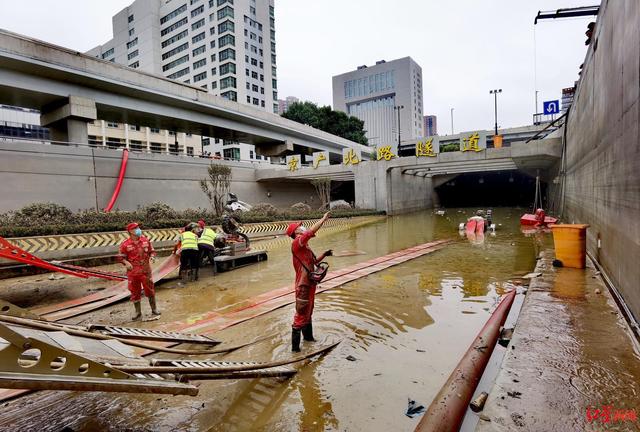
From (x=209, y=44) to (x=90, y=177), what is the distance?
46.5 m

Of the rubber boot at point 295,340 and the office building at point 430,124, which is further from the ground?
the office building at point 430,124

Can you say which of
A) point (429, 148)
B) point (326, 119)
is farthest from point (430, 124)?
point (429, 148)

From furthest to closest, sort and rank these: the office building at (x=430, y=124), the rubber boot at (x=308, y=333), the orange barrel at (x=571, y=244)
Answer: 1. the office building at (x=430, y=124)
2. the orange barrel at (x=571, y=244)
3. the rubber boot at (x=308, y=333)

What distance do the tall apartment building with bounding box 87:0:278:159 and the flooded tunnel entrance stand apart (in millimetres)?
32164

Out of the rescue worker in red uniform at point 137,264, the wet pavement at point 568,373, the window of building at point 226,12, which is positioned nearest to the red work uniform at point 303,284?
the wet pavement at point 568,373

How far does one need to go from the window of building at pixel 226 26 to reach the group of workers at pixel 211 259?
5597cm

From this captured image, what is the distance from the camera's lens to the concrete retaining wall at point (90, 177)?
55.4ft

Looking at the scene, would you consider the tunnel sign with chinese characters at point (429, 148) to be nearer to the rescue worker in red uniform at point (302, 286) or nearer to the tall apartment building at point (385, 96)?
the rescue worker in red uniform at point (302, 286)

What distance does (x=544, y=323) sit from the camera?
453 cm

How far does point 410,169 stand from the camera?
29.4m

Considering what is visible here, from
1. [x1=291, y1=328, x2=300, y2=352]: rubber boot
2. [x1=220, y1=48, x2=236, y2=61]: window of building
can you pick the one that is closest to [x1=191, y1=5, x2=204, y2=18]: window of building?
[x1=220, y1=48, x2=236, y2=61]: window of building

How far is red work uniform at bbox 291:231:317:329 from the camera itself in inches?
171

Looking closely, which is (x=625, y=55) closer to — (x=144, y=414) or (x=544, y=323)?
(x=544, y=323)

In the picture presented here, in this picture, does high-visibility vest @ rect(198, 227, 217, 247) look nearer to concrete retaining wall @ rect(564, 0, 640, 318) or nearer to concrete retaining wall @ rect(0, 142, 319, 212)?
concrete retaining wall @ rect(564, 0, 640, 318)
